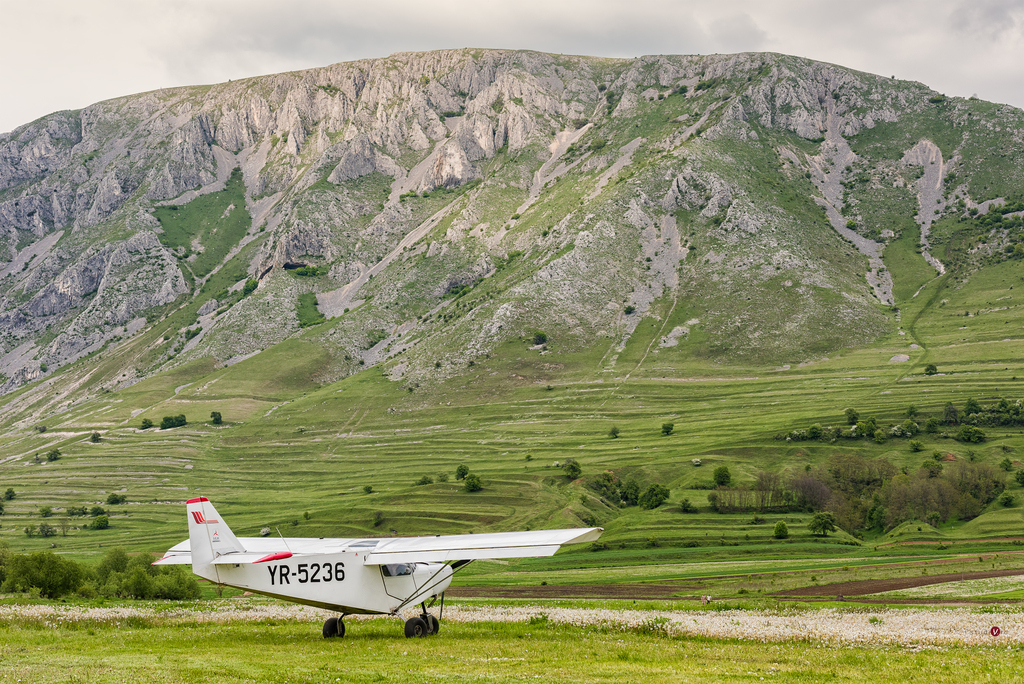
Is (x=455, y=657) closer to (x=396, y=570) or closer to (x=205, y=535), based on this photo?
(x=396, y=570)

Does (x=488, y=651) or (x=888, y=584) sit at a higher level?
(x=488, y=651)

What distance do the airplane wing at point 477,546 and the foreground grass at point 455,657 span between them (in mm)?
4059

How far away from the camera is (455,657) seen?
1136 inches

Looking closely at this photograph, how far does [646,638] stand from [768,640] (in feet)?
20.5

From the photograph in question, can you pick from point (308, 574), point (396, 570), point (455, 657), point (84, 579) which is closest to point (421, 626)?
point (396, 570)

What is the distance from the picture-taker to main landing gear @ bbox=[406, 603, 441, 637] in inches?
1369

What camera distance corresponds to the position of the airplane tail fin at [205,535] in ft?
117

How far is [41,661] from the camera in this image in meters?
25.0

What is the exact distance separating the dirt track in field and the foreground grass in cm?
3701

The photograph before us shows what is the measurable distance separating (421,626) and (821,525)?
336ft

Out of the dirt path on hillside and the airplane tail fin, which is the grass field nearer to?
the airplane tail fin

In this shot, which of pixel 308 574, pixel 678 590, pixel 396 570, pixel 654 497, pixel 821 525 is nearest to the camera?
pixel 308 574

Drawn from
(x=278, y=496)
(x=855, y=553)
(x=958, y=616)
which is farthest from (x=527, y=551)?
(x=278, y=496)

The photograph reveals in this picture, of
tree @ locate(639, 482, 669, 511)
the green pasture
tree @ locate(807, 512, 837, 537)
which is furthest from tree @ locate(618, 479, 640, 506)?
tree @ locate(807, 512, 837, 537)
